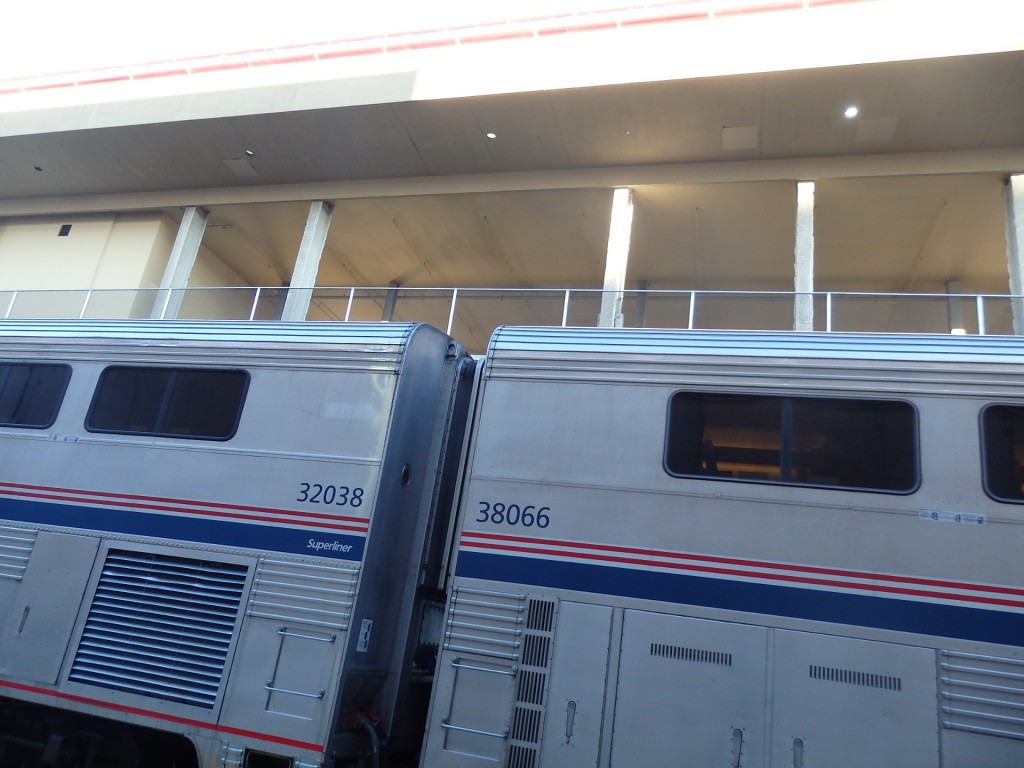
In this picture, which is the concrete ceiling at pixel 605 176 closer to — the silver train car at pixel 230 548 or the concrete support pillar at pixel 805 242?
the concrete support pillar at pixel 805 242

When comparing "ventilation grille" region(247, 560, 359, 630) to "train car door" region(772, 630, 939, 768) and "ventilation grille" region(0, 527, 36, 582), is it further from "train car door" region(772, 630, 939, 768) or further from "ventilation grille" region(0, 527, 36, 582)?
"train car door" region(772, 630, 939, 768)

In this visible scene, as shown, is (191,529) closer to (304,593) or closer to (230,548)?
(230,548)

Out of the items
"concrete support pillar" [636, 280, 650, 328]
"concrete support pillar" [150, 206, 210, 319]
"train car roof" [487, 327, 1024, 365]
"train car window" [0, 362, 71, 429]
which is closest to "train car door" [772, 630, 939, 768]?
"train car roof" [487, 327, 1024, 365]

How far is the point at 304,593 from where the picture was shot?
5.21 meters

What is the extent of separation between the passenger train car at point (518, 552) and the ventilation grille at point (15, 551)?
2 cm

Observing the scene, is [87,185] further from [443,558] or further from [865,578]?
[865,578]

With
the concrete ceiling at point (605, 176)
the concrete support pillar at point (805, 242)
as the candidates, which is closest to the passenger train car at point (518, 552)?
the concrete support pillar at point (805, 242)

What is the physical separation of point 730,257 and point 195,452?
693 inches

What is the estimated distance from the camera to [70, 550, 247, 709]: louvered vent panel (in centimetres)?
527

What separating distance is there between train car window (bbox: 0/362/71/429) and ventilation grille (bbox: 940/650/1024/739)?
22.8 ft

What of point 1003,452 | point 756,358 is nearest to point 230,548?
point 756,358

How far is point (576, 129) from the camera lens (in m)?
17.0

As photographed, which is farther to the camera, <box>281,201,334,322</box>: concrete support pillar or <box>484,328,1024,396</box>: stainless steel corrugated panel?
<box>281,201,334,322</box>: concrete support pillar

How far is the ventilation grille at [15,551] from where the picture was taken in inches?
237
